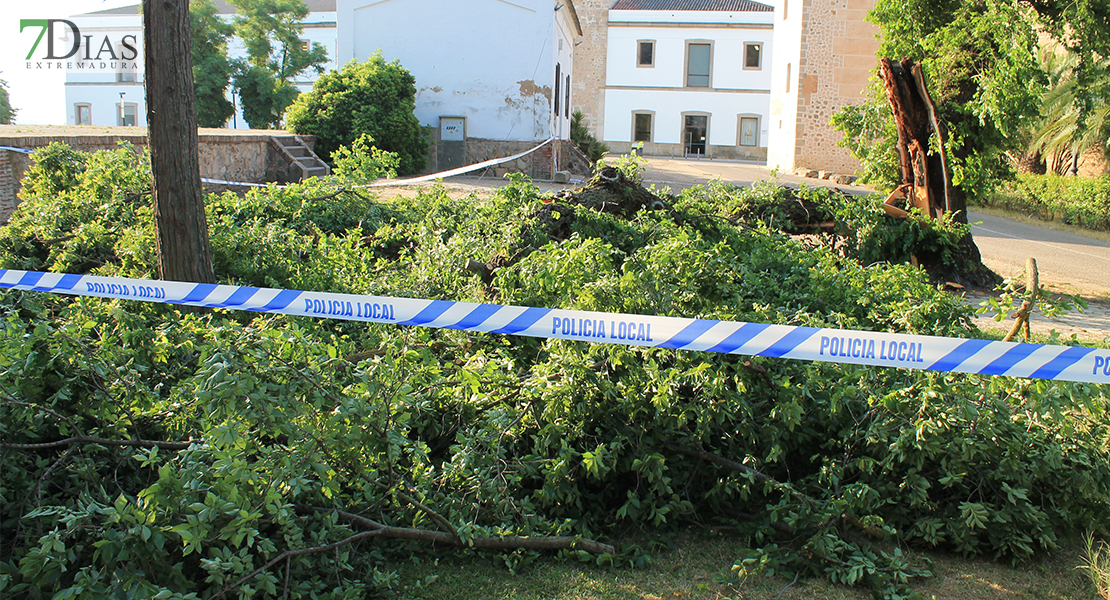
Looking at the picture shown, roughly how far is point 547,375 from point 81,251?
429cm

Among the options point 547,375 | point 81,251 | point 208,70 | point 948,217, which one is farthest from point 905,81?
point 208,70

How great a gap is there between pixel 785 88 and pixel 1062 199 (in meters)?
13.7

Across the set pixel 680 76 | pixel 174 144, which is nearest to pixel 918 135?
pixel 174 144

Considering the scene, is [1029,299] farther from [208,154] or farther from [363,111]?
[363,111]

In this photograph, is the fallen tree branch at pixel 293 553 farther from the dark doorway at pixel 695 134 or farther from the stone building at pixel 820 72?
the dark doorway at pixel 695 134

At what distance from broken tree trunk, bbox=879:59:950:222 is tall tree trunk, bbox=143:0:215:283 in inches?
315

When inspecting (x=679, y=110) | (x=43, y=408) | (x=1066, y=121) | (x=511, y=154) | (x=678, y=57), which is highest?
(x=678, y=57)

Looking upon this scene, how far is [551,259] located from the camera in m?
3.90

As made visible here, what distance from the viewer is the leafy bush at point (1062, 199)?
51.9ft

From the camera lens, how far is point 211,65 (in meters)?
25.7

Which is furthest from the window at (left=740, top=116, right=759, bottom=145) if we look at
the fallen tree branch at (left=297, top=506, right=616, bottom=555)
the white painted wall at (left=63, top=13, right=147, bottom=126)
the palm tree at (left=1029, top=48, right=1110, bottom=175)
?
the fallen tree branch at (left=297, top=506, right=616, bottom=555)

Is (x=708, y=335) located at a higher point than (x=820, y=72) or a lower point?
lower

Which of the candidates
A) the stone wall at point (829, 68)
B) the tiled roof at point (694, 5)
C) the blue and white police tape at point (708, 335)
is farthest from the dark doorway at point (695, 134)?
the blue and white police tape at point (708, 335)

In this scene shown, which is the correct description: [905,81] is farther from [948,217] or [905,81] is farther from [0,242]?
[0,242]
